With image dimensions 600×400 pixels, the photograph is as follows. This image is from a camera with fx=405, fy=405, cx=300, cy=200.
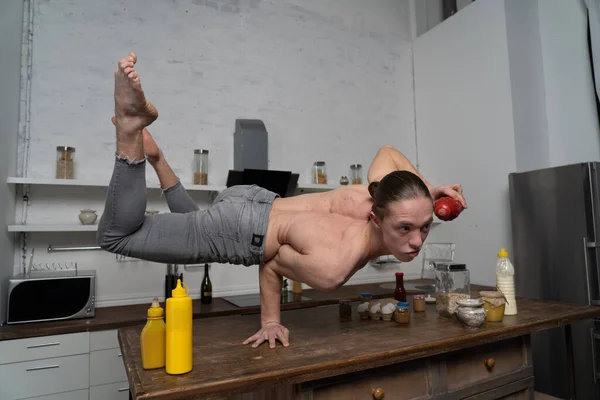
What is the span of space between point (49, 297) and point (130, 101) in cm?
168

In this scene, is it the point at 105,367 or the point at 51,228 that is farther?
the point at 51,228

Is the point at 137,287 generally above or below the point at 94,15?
below

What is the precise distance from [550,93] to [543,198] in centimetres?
131

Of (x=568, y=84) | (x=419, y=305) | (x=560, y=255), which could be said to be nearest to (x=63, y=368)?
(x=419, y=305)

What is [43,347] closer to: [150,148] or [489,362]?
[150,148]

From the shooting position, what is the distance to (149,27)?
3367 millimetres

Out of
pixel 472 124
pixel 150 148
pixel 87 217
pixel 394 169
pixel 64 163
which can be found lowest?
pixel 87 217

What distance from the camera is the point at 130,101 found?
135 cm

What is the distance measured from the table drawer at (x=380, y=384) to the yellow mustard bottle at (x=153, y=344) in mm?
479

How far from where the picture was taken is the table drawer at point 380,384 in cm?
139

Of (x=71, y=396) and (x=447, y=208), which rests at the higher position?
(x=447, y=208)

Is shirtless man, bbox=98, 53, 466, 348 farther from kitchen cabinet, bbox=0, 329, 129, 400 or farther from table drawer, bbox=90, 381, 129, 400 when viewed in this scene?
table drawer, bbox=90, 381, 129, 400

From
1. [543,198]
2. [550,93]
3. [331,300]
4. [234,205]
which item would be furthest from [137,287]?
[550,93]

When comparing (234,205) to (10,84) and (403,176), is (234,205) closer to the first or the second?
(403,176)
